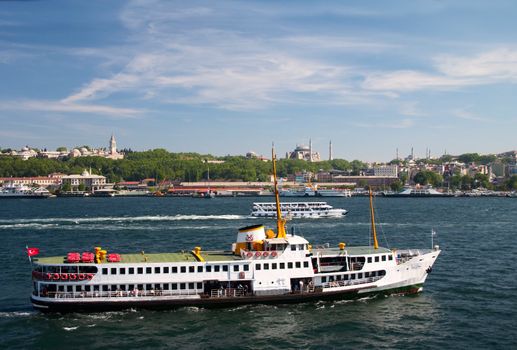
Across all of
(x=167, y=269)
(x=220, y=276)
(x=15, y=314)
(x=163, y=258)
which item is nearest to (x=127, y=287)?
(x=167, y=269)

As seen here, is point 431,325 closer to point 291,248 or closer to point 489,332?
point 489,332

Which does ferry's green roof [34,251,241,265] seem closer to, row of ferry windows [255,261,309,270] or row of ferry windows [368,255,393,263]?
row of ferry windows [255,261,309,270]

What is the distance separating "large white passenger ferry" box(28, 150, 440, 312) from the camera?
36.7 m

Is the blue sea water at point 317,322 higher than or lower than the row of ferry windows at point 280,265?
lower

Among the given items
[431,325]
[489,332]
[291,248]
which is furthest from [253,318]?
[489,332]

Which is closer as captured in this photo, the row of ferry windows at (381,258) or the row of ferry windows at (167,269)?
the row of ferry windows at (167,269)

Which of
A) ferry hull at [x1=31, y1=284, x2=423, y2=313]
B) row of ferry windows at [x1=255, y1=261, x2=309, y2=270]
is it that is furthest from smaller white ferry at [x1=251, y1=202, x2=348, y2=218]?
row of ferry windows at [x1=255, y1=261, x2=309, y2=270]

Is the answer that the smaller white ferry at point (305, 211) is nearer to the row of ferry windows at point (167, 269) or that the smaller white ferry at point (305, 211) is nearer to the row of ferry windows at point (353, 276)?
the row of ferry windows at point (353, 276)

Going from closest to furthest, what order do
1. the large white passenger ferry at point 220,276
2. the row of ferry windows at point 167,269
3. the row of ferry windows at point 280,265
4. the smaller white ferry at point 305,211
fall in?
the large white passenger ferry at point 220,276 < the row of ferry windows at point 167,269 < the row of ferry windows at point 280,265 < the smaller white ferry at point 305,211

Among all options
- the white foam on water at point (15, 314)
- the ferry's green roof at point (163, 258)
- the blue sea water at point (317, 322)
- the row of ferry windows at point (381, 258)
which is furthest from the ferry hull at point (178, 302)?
the ferry's green roof at point (163, 258)

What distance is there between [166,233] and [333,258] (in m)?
44.3

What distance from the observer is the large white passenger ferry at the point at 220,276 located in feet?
120

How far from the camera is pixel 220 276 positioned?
3778 centimetres

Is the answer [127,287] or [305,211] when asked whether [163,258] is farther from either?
[305,211]
